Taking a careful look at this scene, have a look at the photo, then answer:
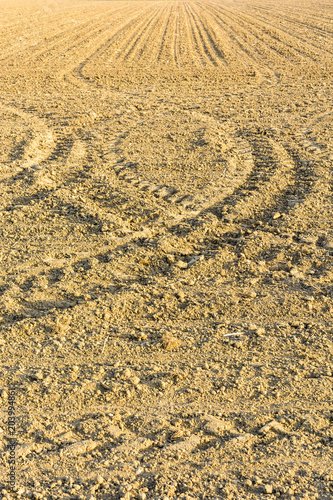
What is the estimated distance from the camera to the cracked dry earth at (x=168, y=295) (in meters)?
3.03

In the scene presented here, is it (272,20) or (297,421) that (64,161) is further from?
(272,20)

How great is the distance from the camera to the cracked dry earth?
9.93 ft

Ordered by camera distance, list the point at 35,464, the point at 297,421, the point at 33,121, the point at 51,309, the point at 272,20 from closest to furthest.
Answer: the point at 35,464 < the point at 297,421 < the point at 51,309 < the point at 33,121 < the point at 272,20

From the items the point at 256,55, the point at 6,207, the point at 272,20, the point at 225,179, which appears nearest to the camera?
the point at 6,207

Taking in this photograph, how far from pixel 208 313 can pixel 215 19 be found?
21.9 m

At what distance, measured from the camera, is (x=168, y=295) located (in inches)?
177

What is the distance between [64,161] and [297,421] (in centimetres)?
533

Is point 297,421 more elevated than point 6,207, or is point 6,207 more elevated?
point 6,207

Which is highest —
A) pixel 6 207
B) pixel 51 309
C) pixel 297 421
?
pixel 6 207

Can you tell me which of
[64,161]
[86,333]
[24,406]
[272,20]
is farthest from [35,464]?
[272,20]

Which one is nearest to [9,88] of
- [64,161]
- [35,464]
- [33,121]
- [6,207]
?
[33,121]

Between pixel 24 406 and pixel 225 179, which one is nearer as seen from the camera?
pixel 24 406

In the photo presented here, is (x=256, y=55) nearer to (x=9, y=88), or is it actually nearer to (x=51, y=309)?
(x=9, y=88)

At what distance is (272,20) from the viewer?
883 inches
